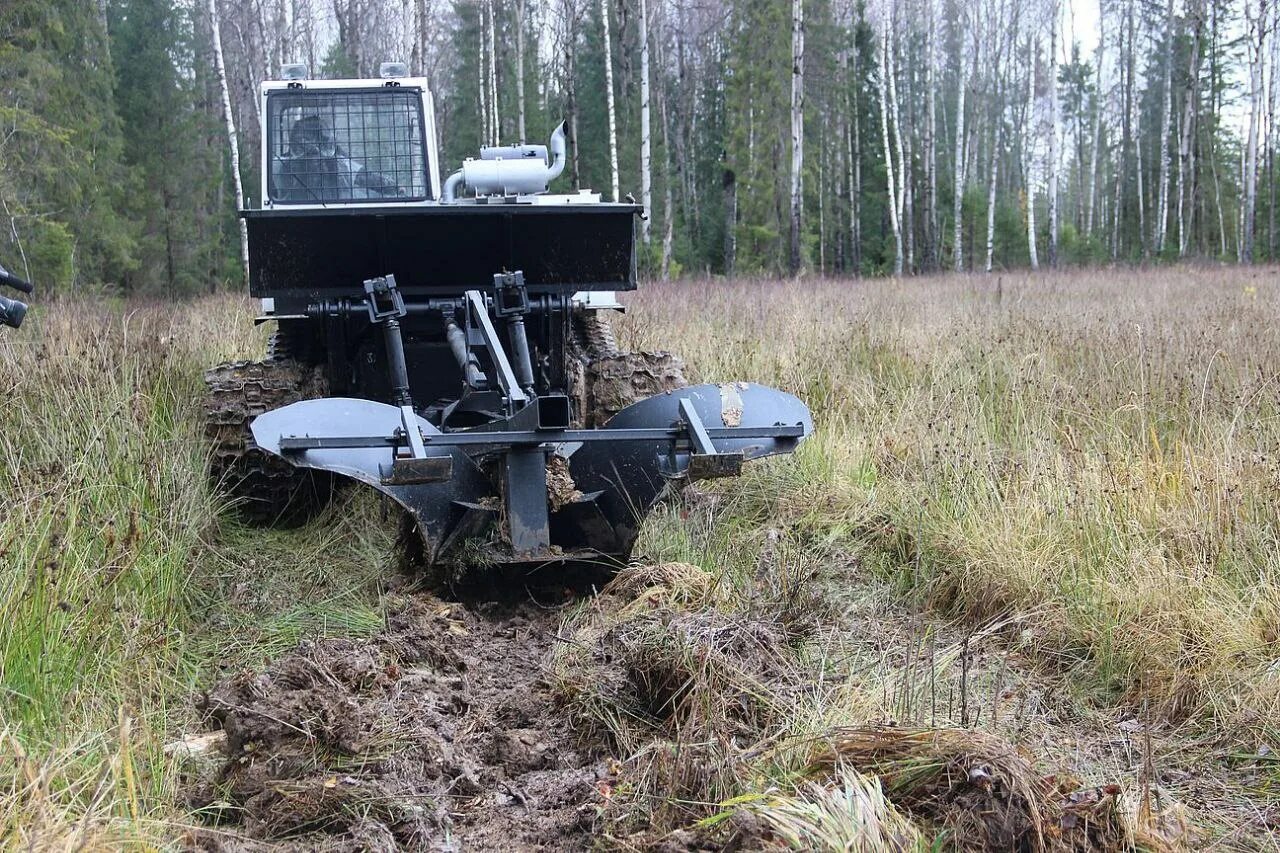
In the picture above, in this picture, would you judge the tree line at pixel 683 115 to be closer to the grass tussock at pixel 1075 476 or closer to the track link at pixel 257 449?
the track link at pixel 257 449

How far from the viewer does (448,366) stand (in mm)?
6004

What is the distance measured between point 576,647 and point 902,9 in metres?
37.9

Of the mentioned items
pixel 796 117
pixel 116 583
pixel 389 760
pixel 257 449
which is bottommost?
pixel 389 760

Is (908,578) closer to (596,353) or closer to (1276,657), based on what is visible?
(1276,657)

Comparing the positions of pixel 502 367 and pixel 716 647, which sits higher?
pixel 502 367

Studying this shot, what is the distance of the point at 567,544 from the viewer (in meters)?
4.73

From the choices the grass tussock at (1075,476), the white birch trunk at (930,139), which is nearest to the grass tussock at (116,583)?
the grass tussock at (1075,476)

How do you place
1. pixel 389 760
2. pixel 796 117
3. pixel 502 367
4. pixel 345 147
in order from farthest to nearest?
pixel 796 117
pixel 345 147
pixel 502 367
pixel 389 760

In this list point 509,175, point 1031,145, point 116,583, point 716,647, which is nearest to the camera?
point 716,647

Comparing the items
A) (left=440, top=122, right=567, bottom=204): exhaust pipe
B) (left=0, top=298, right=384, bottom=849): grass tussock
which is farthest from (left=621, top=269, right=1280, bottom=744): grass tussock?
(left=0, top=298, right=384, bottom=849): grass tussock

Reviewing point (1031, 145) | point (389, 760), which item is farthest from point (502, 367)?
point (1031, 145)

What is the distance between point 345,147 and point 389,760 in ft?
16.8

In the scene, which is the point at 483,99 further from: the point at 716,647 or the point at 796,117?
the point at 716,647

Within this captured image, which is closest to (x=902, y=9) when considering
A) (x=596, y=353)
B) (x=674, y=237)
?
(x=674, y=237)
